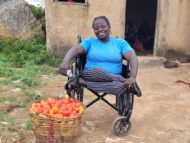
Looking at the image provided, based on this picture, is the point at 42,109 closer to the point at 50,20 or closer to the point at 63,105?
the point at 63,105

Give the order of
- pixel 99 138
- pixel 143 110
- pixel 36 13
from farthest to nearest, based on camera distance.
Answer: pixel 36 13 < pixel 143 110 < pixel 99 138

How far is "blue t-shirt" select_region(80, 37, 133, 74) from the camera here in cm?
273

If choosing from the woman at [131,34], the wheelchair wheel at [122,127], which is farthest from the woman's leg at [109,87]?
the woman at [131,34]

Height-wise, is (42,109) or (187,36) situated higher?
(187,36)

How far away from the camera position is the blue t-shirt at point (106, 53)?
273 cm

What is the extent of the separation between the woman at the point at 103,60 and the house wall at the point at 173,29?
12.8 feet

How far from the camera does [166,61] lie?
6457mm

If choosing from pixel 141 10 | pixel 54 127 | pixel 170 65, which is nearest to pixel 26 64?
pixel 54 127

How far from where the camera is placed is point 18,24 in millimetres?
7414

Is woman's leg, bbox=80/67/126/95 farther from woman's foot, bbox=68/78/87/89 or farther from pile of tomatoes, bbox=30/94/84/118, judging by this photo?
pile of tomatoes, bbox=30/94/84/118

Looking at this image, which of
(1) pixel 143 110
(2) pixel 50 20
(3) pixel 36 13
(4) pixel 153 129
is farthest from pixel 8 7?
(4) pixel 153 129

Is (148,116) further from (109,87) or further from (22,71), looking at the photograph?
(22,71)

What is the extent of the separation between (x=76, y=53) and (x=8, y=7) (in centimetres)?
612

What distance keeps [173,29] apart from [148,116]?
3.91 metres
